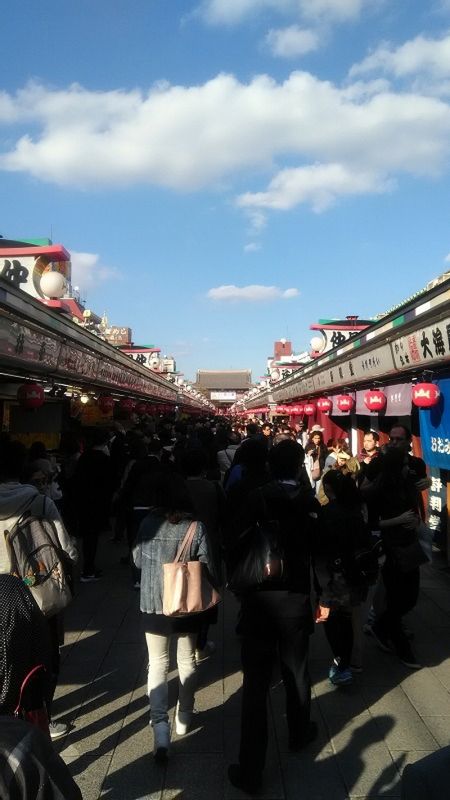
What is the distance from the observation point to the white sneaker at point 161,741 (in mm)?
3320

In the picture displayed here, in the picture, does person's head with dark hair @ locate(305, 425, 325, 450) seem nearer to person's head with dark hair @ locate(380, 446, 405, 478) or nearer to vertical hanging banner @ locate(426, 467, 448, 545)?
vertical hanging banner @ locate(426, 467, 448, 545)

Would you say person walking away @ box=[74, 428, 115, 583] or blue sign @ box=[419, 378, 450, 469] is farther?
person walking away @ box=[74, 428, 115, 583]

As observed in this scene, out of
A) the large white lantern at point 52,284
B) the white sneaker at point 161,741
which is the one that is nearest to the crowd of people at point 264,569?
the white sneaker at point 161,741

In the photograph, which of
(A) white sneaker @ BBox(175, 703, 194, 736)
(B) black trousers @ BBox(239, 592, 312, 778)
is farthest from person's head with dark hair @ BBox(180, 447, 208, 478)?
(A) white sneaker @ BBox(175, 703, 194, 736)

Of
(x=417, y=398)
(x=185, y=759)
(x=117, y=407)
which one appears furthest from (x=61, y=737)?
(x=117, y=407)

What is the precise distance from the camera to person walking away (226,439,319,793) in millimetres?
3133

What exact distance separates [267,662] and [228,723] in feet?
2.98

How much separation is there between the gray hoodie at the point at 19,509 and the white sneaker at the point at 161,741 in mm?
1115

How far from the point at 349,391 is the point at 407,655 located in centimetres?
961

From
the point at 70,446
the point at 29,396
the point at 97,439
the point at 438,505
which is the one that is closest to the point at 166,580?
the point at 97,439

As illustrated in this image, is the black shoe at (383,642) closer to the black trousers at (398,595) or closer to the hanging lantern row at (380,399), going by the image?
the black trousers at (398,595)

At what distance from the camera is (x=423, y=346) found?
755 centimetres

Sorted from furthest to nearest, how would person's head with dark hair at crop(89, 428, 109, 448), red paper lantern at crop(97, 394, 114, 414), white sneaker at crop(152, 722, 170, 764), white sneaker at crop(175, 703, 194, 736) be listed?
1. red paper lantern at crop(97, 394, 114, 414)
2. person's head with dark hair at crop(89, 428, 109, 448)
3. white sneaker at crop(175, 703, 194, 736)
4. white sneaker at crop(152, 722, 170, 764)

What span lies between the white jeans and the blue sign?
14.4ft
